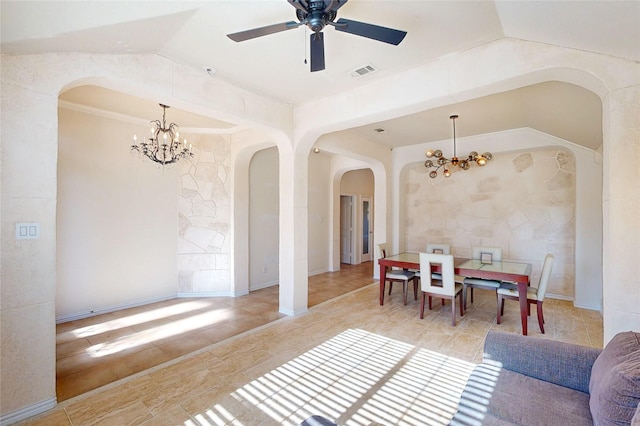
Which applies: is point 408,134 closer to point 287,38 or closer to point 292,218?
point 292,218

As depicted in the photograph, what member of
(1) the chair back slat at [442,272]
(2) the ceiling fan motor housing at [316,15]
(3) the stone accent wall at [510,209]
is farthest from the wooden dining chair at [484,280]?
(2) the ceiling fan motor housing at [316,15]

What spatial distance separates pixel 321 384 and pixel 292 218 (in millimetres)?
2139

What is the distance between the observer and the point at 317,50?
1.97 meters

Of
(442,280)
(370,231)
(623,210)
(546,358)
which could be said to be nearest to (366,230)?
(370,231)

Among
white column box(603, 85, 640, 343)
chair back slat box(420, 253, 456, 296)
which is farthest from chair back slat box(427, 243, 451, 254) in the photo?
white column box(603, 85, 640, 343)

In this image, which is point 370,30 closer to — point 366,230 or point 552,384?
point 552,384

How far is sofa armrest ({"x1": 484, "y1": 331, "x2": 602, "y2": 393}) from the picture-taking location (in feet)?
5.26

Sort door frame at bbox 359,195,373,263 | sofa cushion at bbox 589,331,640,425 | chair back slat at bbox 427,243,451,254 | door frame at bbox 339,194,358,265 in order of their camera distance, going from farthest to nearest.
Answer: door frame at bbox 359,195,373,263, door frame at bbox 339,194,358,265, chair back slat at bbox 427,243,451,254, sofa cushion at bbox 589,331,640,425

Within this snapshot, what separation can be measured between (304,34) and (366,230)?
718cm

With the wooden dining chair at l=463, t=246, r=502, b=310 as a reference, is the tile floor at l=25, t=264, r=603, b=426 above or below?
below

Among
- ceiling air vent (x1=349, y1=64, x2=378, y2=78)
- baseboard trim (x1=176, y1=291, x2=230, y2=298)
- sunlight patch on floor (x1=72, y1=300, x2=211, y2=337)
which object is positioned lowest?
sunlight patch on floor (x1=72, y1=300, x2=211, y2=337)

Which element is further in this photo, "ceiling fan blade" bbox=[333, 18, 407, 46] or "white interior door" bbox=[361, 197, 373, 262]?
"white interior door" bbox=[361, 197, 373, 262]

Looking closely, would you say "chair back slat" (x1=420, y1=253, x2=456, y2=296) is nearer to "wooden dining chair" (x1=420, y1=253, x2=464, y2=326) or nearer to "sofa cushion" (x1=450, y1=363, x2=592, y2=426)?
"wooden dining chair" (x1=420, y1=253, x2=464, y2=326)

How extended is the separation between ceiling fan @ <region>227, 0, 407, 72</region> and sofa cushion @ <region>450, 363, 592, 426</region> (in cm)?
211
